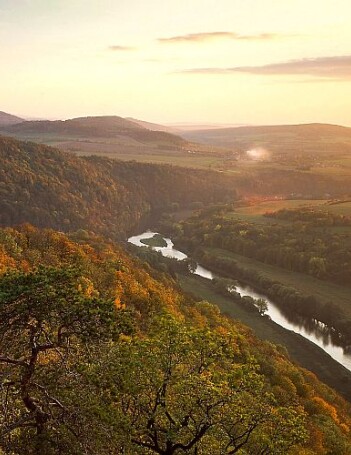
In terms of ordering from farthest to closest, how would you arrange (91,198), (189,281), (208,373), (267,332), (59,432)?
(91,198), (189,281), (267,332), (208,373), (59,432)

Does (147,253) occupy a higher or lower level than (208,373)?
lower

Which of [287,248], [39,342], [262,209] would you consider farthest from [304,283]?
[39,342]

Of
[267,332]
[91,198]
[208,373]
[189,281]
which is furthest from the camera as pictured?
[91,198]

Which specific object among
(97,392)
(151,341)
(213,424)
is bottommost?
(213,424)

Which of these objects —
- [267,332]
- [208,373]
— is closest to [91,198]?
[267,332]

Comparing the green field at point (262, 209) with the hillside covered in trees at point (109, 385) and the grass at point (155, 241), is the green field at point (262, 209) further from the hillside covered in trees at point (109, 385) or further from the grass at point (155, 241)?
the hillside covered in trees at point (109, 385)

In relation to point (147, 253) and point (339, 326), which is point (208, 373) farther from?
point (147, 253)

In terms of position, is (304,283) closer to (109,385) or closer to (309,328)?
(309,328)

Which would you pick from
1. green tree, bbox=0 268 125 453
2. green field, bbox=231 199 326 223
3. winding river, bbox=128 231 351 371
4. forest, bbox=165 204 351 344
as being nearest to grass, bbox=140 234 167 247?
forest, bbox=165 204 351 344

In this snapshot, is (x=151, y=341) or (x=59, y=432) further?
(x=151, y=341)
